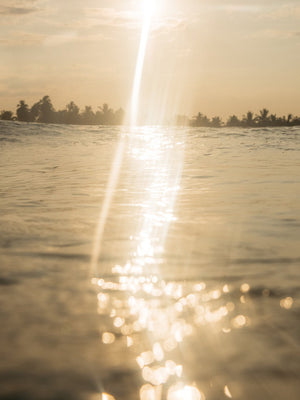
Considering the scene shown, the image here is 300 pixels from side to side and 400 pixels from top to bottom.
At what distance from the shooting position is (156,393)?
142 centimetres

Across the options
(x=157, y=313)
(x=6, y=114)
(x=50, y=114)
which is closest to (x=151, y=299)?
(x=157, y=313)

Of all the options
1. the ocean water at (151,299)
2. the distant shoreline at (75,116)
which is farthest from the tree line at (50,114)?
the ocean water at (151,299)

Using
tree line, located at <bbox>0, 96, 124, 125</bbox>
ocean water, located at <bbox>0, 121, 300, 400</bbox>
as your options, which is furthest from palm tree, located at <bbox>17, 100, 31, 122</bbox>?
ocean water, located at <bbox>0, 121, 300, 400</bbox>

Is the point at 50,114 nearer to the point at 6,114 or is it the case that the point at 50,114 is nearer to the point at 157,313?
the point at 6,114

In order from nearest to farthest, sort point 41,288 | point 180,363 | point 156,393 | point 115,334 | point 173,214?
point 156,393
point 180,363
point 115,334
point 41,288
point 173,214

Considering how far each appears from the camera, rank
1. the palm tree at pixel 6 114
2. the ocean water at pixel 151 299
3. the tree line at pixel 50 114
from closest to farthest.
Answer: the ocean water at pixel 151 299, the palm tree at pixel 6 114, the tree line at pixel 50 114

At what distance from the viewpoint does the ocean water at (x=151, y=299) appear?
59.1 inches

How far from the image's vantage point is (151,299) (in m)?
2.17

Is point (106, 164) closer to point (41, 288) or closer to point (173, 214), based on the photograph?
point (173, 214)

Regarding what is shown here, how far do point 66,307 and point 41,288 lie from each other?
0.28 m

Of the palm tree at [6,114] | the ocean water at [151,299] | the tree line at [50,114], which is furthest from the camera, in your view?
the tree line at [50,114]

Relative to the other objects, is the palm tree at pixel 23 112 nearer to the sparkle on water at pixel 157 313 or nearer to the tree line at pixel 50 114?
the tree line at pixel 50 114

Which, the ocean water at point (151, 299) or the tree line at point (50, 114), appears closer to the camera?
the ocean water at point (151, 299)

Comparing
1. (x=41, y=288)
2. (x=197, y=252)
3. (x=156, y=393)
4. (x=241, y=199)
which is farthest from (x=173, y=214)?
(x=156, y=393)
